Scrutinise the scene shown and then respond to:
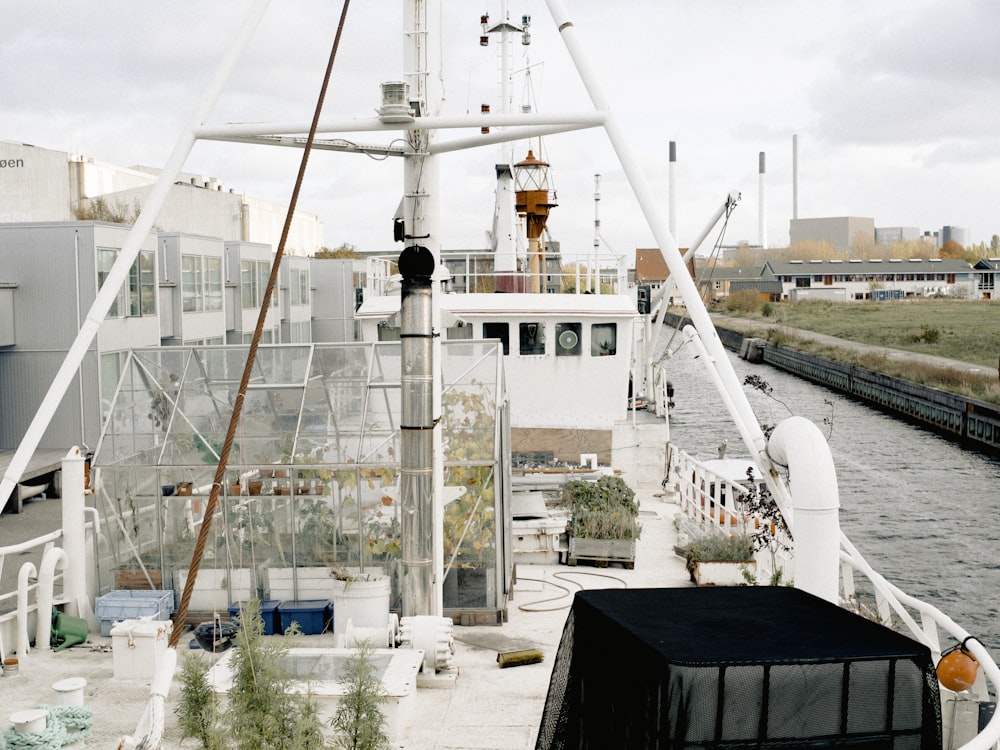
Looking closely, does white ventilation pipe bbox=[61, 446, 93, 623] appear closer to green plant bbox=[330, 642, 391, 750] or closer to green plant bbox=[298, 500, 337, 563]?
green plant bbox=[298, 500, 337, 563]

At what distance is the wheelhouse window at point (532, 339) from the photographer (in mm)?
29578

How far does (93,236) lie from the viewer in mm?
33625

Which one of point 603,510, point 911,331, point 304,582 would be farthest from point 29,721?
point 911,331

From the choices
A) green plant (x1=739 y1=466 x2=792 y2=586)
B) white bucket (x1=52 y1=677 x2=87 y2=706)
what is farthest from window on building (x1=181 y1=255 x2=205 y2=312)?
white bucket (x1=52 y1=677 x2=87 y2=706)

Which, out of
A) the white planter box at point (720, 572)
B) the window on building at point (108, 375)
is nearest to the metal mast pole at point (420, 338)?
the white planter box at point (720, 572)

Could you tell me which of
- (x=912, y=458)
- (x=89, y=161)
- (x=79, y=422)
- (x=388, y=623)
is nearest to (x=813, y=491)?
(x=388, y=623)

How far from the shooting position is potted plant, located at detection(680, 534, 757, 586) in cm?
1672

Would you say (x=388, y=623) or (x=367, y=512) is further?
(x=367, y=512)

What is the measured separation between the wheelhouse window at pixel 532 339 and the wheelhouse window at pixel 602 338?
138 cm

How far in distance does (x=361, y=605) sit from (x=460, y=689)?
5.54 ft

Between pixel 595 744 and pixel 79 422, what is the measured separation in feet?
100

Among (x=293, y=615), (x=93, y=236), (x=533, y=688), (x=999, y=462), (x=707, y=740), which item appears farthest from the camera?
(x=999, y=462)

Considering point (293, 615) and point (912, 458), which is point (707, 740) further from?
point (912, 458)

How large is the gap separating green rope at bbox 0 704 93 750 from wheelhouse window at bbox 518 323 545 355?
19.4m
